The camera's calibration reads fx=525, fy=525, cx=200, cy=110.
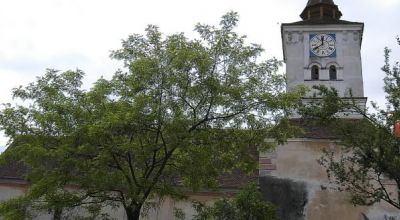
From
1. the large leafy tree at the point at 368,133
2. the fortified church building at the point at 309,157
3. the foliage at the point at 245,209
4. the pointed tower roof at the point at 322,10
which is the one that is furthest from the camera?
the pointed tower roof at the point at 322,10

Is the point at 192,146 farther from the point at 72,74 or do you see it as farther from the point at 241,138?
the point at 72,74

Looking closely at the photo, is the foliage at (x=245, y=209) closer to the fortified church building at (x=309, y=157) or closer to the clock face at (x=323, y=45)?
the fortified church building at (x=309, y=157)

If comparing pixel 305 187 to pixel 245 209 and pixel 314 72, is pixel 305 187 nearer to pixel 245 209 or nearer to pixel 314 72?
pixel 245 209

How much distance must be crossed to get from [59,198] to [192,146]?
12.8 feet

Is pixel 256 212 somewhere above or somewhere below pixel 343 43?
below

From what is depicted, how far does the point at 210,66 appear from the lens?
14680 millimetres

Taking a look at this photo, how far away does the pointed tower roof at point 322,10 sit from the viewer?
111 feet

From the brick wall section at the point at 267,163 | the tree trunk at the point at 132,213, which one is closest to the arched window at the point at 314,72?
the brick wall section at the point at 267,163

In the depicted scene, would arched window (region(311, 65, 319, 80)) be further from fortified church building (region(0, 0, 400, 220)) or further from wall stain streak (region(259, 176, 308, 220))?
wall stain streak (region(259, 176, 308, 220))

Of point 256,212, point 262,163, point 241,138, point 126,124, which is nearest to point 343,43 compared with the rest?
point 262,163

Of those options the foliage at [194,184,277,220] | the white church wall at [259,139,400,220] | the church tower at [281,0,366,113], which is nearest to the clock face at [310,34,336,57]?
the church tower at [281,0,366,113]

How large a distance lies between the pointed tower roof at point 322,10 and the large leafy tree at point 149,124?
19.7 m

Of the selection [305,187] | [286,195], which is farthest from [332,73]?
[286,195]

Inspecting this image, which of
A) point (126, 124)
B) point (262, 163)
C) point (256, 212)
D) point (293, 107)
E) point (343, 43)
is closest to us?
point (126, 124)
